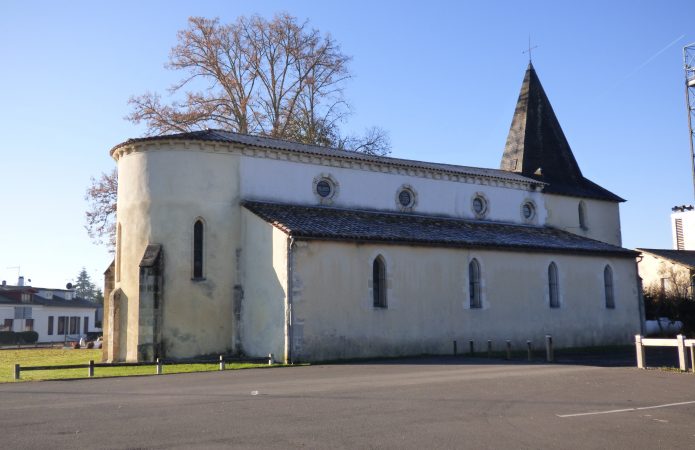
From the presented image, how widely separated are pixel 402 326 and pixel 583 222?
57.2 feet

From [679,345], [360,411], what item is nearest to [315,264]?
[679,345]

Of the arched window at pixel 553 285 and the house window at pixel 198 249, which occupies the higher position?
the house window at pixel 198 249

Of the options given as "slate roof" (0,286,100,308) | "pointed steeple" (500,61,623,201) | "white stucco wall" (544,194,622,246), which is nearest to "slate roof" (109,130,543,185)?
"white stucco wall" (544,194,622,246)

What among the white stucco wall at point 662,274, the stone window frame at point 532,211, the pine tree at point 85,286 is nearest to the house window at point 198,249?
the stone window frame at point 532,211

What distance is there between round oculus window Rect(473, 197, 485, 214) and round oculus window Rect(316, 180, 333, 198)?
8.36 meters

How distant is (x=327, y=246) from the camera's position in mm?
23547

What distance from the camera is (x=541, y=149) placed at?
3947cm

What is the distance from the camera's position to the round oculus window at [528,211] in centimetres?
3500

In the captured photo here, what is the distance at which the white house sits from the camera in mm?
54969

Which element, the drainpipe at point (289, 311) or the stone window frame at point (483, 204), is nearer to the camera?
the drainpipe at point (289, 311)

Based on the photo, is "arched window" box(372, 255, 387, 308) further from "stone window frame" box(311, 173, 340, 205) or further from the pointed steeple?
the pointed steeple

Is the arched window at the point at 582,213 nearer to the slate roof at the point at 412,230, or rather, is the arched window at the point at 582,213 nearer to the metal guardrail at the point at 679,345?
the slate roof at the point at 412,230

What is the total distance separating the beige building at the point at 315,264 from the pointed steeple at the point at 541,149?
7.41 metres

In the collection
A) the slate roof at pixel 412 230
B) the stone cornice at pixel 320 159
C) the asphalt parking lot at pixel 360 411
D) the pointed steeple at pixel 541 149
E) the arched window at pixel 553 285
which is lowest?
the asphalt parking lot at pixel 360 411
